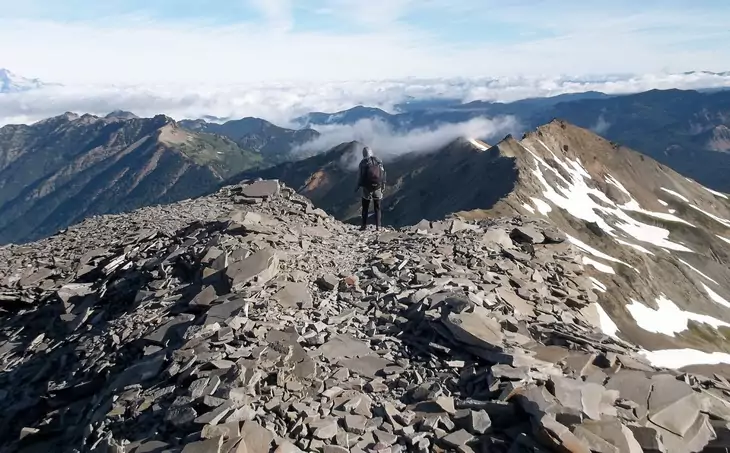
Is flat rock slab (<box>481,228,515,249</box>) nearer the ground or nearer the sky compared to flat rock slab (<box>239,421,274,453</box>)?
nearer the ground

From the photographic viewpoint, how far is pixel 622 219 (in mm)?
148625

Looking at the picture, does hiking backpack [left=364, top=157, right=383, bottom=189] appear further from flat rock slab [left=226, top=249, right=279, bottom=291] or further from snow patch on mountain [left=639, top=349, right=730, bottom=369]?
snow patch on mountain [left=639, top=349, right=730, bottom=369]

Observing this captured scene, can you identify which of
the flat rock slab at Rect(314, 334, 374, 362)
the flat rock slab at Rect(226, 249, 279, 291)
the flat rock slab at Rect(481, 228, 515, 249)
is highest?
the flat rock slab at Rect(226, 249, 279, 291)

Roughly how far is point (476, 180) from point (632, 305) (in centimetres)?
9238

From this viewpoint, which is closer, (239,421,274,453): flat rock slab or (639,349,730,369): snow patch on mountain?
(239,421,274,453): flat rock slab

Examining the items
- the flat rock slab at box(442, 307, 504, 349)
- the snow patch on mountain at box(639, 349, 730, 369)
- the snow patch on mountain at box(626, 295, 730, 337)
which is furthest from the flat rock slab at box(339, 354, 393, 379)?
the snow patch on mountain at box(626, 295, 730, 337)

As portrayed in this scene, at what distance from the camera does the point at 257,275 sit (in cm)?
2012

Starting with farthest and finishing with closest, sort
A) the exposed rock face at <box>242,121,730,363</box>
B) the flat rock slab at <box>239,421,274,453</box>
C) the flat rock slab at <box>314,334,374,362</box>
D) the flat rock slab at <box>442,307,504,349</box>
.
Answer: the exposed rock face at <box>242,121,730,363</box>
the flat rock slab at <box>442,307,504,349</box>
the flat rock slab at <box>314,334,374,362</box>
the flat rock slab at <box>239,421,274,453</box>

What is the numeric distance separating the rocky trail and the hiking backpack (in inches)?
144

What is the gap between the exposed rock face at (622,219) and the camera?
78125 millimetres

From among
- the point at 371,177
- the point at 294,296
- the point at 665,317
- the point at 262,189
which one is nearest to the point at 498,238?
the point at 371,177

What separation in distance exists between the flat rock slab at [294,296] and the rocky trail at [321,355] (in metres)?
0.08

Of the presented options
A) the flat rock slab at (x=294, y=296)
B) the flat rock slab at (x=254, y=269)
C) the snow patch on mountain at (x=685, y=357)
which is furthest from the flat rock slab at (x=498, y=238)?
the snow patch on mountain at (x=685, y=357)

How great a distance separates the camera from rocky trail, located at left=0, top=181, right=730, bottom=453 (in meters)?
12.6
